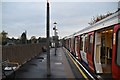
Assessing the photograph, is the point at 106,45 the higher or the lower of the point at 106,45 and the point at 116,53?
the higher

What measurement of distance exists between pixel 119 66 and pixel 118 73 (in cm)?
24

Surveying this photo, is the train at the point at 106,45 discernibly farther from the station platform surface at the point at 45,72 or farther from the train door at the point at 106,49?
the station platform surface at the point at 45,72

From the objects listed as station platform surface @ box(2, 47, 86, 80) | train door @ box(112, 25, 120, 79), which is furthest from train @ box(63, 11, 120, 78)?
station platform surface @ box(2, 47, 86, 80)

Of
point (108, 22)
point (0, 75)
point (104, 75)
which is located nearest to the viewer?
point (108, 22)

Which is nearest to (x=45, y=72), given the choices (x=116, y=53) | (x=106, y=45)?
(x=106, y=45)

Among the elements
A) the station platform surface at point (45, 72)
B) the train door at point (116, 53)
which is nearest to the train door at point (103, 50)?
the station platform surface at point (45, 72)

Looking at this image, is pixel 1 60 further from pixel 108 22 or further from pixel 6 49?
pixel 108 22

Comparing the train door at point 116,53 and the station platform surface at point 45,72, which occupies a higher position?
the train door at point 116,53

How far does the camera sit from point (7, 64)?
13367 mm

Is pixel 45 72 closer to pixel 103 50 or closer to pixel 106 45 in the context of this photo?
pixel 103 50

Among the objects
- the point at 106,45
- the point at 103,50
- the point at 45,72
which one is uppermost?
the point at 106,45

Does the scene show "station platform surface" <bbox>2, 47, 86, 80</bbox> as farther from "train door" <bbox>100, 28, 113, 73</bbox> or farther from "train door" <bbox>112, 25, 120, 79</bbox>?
"train door" <bbox>112, 25, 120, 79</bbox>

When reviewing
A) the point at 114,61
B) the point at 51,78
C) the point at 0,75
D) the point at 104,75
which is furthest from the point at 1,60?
the point at 114,61

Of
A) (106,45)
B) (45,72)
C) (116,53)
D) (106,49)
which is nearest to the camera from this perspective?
(116,53)
